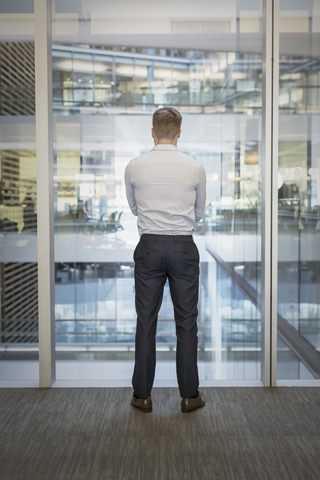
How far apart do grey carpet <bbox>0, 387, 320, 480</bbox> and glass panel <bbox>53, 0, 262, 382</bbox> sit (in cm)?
89

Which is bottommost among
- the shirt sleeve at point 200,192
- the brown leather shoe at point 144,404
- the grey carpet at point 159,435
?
the grey carpet at point 159,435

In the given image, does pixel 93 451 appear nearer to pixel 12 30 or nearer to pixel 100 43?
pixel 12 30

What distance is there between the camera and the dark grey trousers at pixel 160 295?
2.13 m

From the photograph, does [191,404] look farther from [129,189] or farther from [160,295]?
[129,189]

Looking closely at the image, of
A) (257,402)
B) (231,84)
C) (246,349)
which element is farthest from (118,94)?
(257,402)

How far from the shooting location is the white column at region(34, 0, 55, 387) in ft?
8.11

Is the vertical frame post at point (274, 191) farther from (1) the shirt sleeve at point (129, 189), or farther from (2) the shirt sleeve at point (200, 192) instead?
(1) the shirt sleeve at point (129, 189)

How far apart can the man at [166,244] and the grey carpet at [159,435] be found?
17 cm

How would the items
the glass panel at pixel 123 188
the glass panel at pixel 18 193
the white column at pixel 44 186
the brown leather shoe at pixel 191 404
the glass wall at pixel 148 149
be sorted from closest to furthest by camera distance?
the brown leather shoe at pixel 191 404 < the white column at pixel 44 186 < the glass panel at pixel 18 193 < the glass wall at pixel 148 149 < the glass panel at pixel 123 188

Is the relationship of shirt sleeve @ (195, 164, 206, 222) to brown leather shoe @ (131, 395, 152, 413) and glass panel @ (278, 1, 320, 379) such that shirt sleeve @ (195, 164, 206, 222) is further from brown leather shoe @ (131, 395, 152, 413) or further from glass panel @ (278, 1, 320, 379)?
brown leather shoe @ (131, 395, 152, 413)

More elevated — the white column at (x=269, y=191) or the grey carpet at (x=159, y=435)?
the white column at (x=269, y=191)

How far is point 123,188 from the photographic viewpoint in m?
3.63

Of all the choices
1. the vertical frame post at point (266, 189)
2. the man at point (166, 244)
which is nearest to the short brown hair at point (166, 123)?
the man at point (166, 244)

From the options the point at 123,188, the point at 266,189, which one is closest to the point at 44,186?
the point at 123,188
